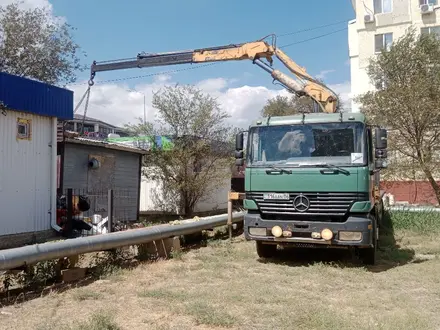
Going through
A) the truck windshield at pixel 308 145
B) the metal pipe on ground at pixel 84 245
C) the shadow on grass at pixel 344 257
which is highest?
the truck windshield at pixel 308 145

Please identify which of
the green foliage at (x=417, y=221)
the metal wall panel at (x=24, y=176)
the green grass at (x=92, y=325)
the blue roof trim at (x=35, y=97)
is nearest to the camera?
the green grass at (x=92, y=325)

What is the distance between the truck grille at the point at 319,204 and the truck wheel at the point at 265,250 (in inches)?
41.5

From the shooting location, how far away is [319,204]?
25.0 feet

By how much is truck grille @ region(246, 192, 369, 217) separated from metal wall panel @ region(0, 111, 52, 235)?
21.8 ft

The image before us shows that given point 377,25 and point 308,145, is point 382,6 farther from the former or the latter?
point 308,145

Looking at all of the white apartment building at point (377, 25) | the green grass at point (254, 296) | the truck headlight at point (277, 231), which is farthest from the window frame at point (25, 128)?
the white apartment building at point (377, 25)

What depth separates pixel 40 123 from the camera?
11.8 m

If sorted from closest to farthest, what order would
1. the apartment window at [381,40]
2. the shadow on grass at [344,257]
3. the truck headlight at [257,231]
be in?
the truck headlight at [257,231]
the shadow on grass at [344,257]
the apartment window at [381,40]

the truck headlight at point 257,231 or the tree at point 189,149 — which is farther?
the tree at point 189,149

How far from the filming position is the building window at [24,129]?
1111 cm

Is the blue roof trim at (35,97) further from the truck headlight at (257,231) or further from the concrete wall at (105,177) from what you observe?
the truck headlight at (257,231)

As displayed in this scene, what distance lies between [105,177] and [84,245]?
362 inches

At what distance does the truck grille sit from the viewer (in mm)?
7457

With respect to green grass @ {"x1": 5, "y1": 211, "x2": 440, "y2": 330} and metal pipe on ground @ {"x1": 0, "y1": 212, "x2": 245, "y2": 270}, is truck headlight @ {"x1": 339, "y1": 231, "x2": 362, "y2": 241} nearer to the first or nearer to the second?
green grass @ {"x1": 5, "y1": 211, "x2": 440, "y2": 330}
